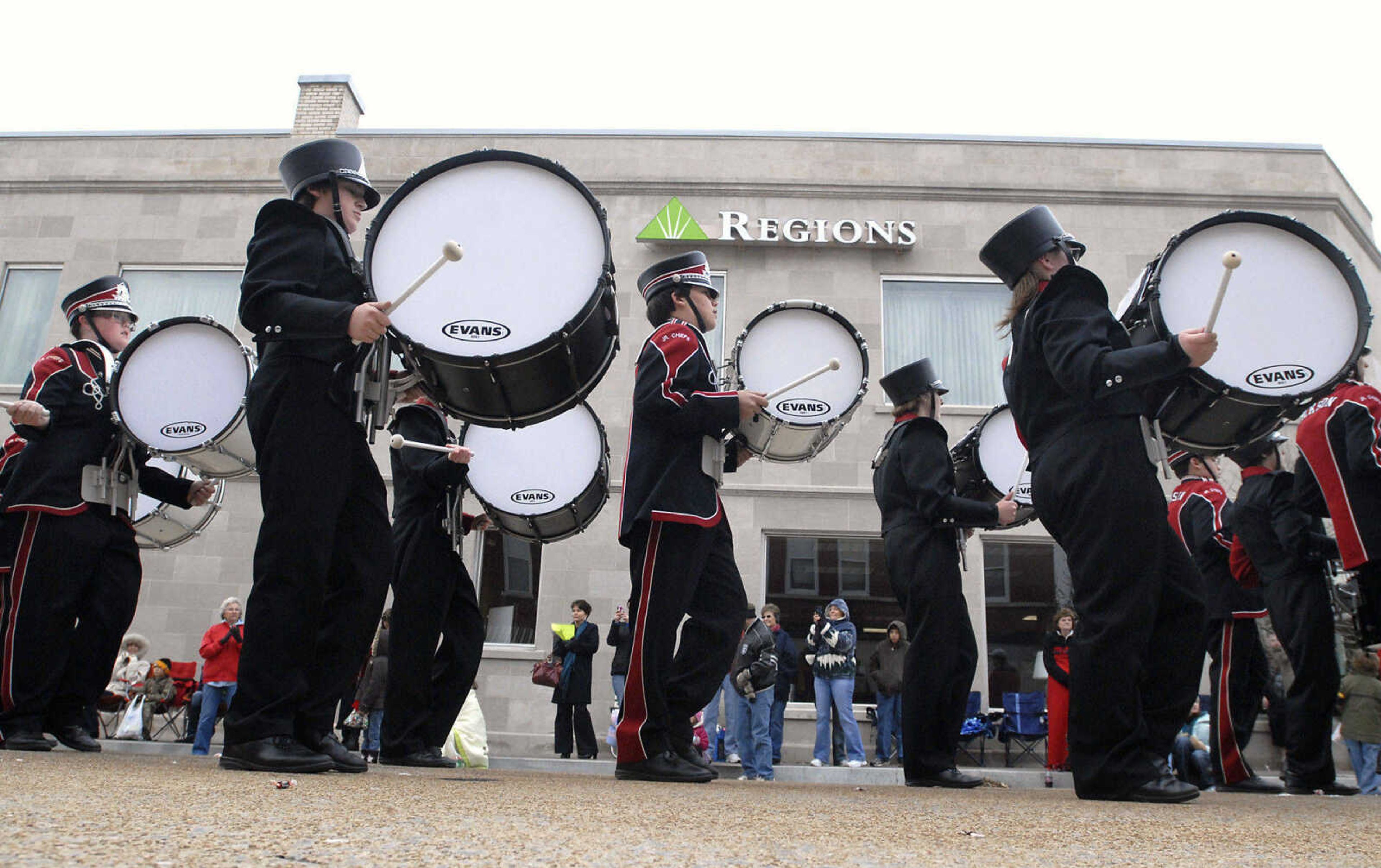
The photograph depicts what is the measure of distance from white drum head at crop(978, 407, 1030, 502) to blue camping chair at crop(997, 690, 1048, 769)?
601 cm

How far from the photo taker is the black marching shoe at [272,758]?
9.57ft

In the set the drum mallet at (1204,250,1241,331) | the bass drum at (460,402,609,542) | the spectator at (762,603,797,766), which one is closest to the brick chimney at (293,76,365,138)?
the spectator at (762,603,797,766)

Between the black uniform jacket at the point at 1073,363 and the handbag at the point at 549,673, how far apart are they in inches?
323

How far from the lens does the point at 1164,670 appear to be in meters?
3.33

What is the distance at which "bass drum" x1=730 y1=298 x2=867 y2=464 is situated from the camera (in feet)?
17.3

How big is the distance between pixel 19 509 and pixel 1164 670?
4743mm

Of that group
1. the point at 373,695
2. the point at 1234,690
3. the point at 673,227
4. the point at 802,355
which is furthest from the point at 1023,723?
the point at 673,227

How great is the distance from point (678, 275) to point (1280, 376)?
2.47m

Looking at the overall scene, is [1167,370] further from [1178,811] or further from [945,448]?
[945,448]

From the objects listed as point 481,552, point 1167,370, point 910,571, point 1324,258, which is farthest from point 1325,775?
point 481,552

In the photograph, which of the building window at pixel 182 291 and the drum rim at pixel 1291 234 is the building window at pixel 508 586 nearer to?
the building window at pixel 182 291

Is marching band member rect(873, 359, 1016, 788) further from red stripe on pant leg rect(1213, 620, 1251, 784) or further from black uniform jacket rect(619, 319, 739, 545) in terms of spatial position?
red stripe on pant leg rect(1213, 620, 1251, 784)

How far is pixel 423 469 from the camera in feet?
16.5

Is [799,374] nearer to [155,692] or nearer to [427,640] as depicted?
[427,640]
